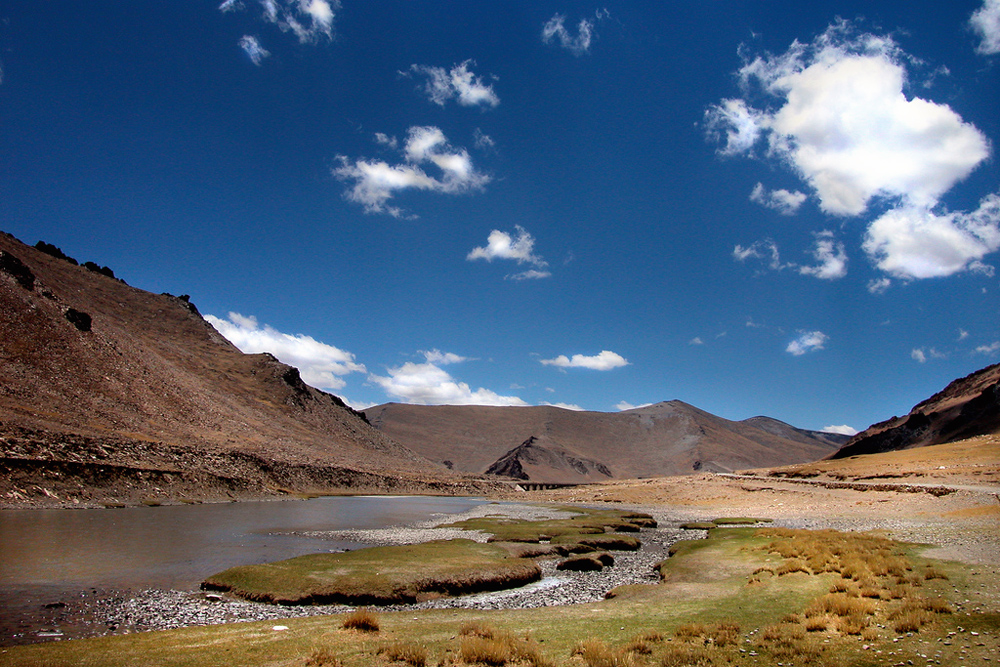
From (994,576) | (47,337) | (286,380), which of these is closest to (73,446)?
(47,337)

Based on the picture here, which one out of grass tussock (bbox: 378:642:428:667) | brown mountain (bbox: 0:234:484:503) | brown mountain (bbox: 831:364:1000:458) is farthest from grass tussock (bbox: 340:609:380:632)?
brown mountain (bbox: 831:364:1000:458)

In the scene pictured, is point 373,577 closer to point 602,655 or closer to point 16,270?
point 602,655

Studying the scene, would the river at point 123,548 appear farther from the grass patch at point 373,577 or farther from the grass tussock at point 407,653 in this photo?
the grass tussock at point 407,653

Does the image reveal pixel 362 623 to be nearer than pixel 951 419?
Yes

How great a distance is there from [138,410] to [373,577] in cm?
7764

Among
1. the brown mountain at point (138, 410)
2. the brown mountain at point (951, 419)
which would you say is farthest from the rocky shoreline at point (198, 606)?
the brown mountain at point (951, 419)

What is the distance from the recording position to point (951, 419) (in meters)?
134

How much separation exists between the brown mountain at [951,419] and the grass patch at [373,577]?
13354 centimetres

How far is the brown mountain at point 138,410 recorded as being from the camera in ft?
173

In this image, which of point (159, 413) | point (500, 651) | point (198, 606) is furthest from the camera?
point (159, 413)

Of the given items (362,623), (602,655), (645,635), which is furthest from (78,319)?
(602,655)

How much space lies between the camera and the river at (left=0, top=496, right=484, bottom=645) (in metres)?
18.9

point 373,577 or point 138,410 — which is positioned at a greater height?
point 138,410

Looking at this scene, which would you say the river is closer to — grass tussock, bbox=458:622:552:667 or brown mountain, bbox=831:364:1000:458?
grass tussock, bbox=458:622:552:667
